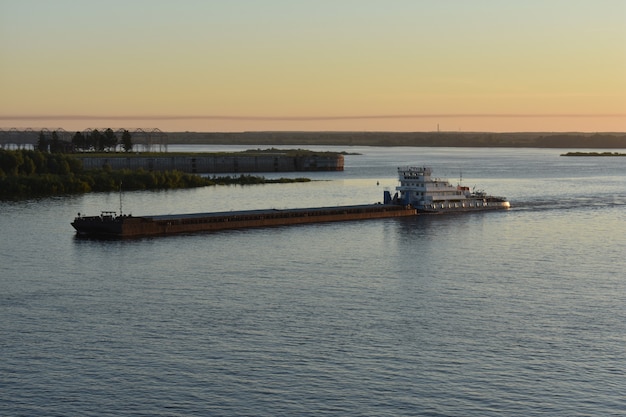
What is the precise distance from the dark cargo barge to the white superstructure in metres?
2.80

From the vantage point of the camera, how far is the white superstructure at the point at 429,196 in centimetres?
13425

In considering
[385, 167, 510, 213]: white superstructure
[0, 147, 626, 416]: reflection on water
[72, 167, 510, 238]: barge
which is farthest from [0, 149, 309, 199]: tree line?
[0, 147, 626, 416]: reflection on water

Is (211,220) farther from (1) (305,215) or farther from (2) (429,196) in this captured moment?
(2) (429,196)

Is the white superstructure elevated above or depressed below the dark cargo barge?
above

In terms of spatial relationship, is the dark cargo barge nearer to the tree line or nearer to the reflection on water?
the reflection on water

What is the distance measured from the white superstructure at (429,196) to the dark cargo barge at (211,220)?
2.80m

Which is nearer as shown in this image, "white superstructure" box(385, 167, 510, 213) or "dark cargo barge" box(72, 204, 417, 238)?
"dark cargo barge" box(72, 204, 417, 238)

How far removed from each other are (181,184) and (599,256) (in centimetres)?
11107

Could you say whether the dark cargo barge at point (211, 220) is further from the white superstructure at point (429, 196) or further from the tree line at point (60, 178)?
the tree line at point (60, 178)

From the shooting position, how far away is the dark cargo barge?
100 metres

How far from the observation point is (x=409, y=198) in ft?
440

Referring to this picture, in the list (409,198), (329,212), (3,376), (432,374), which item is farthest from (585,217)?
(3,376)

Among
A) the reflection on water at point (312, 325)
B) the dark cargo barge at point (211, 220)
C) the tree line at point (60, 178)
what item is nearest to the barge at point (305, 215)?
the dark cargo barge at point (211, 220)

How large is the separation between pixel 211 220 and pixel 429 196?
38.4m
